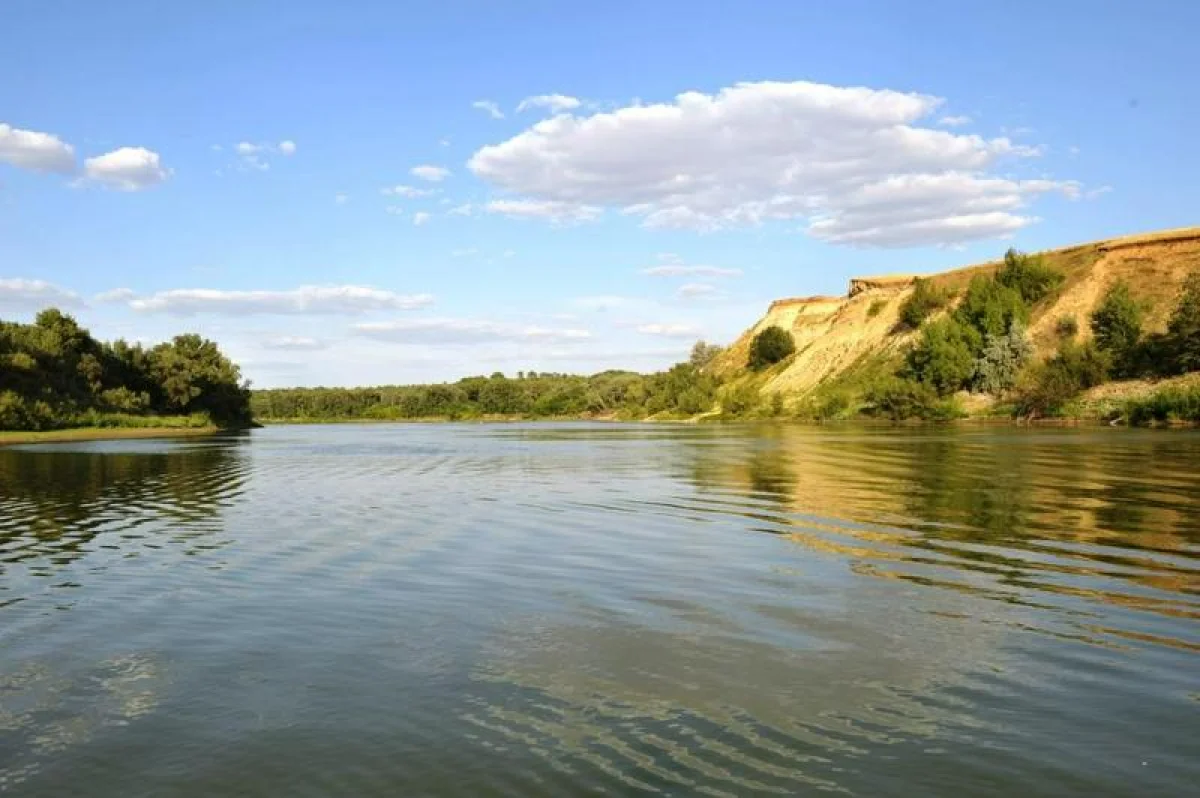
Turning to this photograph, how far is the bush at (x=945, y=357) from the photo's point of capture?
10406 cm

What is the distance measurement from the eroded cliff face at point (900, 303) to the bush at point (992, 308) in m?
2.80

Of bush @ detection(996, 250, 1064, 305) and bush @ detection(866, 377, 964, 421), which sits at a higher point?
bush @ detection(996, 250, 1064, 305)

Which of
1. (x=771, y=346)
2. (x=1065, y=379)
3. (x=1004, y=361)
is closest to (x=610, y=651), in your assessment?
(x=1065, y=379)

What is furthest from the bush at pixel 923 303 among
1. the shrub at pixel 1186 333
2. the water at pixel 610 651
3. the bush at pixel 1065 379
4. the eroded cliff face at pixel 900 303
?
the water at pixel 610 651

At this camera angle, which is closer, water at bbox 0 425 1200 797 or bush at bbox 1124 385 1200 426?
water at bbox 0 425 1200 797

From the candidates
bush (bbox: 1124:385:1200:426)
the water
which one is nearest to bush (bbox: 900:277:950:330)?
bush (bbox: 1124:385:1200:426)

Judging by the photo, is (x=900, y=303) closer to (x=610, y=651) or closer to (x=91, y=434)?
(x=91, y=434)

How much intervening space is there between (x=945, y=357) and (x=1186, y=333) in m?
27.4

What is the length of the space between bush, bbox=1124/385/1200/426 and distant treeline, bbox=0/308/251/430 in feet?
315

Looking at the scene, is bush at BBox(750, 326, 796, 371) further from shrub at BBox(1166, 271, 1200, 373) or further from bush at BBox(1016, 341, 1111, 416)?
shrub at BBox(1166, 271, 1200, 373)

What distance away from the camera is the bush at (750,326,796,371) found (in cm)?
16450

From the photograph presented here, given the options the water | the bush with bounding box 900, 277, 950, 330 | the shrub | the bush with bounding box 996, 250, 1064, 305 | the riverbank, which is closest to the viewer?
the water

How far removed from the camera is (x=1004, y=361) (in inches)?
3920

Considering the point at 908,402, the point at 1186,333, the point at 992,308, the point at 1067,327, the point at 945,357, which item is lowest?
the point at 908,402
